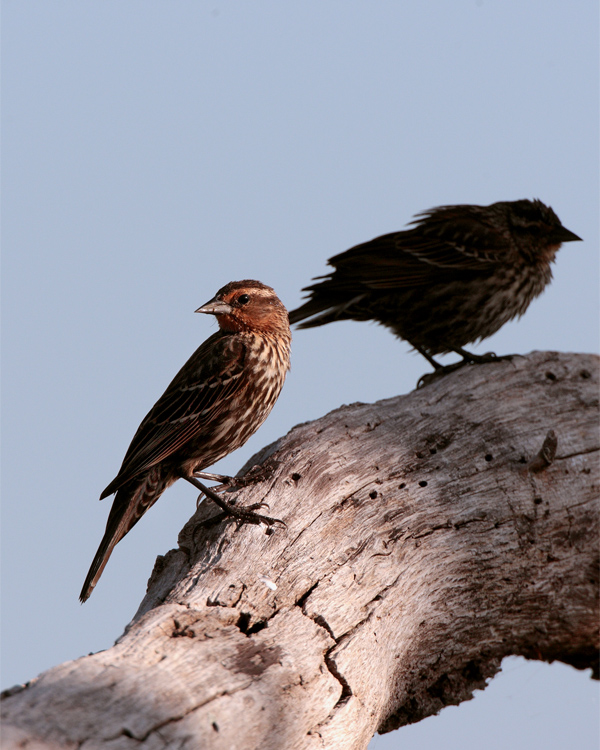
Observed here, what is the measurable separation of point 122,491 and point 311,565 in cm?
160

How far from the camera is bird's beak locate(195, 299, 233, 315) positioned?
17.7 ft

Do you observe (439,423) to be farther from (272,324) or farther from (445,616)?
(272,324)

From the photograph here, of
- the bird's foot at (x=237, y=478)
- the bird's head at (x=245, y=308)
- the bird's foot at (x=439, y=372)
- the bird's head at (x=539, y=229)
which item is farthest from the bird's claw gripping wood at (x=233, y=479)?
the bird's head at (x=539, y=229)

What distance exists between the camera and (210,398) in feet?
16.9

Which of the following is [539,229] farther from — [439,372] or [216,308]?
[216,308]

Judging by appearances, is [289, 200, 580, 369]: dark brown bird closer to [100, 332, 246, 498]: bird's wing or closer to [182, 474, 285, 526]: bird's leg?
[100, 332, 246, 498]: bird's wing

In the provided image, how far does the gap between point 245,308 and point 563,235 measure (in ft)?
9.64

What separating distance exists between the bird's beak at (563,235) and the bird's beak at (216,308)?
3.00 m

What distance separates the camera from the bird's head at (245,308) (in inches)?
216

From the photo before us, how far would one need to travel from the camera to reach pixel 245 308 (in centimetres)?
554

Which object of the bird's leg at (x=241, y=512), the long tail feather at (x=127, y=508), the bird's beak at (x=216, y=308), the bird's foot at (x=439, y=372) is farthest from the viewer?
the bird's foot at (x=439, y=372)

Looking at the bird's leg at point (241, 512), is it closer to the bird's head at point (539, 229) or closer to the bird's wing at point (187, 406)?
the bird's wing at point (187, 406)

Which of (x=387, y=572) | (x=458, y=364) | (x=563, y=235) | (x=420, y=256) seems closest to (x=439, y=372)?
(x=458, y=364)

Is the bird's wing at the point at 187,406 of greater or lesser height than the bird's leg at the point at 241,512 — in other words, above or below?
above
